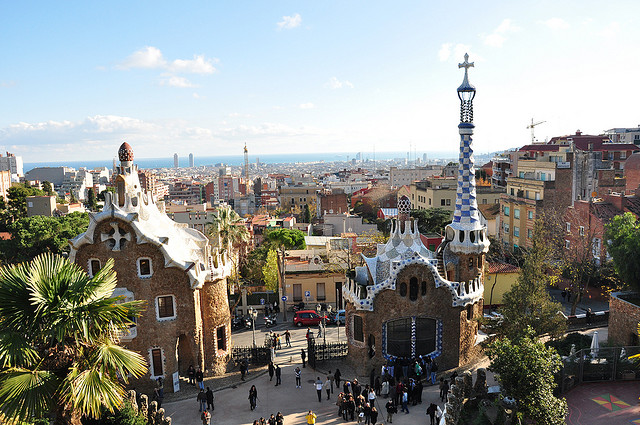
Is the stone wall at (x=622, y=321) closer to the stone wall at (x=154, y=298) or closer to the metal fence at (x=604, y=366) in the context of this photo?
the metal fence at (x=604, y=366)

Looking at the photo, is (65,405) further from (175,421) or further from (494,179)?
(494,179)

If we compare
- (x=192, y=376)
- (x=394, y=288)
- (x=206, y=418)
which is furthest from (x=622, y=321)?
(x=192, y=376)

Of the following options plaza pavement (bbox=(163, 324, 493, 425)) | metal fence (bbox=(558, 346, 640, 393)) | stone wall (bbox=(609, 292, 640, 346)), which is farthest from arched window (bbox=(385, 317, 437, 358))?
stone wall (bbox=(609, 292, 640, 346))

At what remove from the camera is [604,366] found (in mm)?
23625

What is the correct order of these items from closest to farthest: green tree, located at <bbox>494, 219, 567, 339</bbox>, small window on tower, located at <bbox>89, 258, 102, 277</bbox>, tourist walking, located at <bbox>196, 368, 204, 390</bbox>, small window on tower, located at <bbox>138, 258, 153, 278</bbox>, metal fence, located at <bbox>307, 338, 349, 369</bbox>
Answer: tourist walking, located at <bbox>196, 368, 204, 390</bbox> → green tree, located at <bbox>494, 219, 567, 339</bbox> → small window on tower, located at <bbox>89, 258, 102, 277</bbox> → small window on tower, located at <bbox>138, 258, 153, 278</bbox> → metal fence, located at <bbox>307, 338, 349, 369</bbox>

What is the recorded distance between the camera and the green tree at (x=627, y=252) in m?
26.8

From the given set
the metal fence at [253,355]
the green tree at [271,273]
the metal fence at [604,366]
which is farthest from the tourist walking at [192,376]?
the metal fence at [604,366]

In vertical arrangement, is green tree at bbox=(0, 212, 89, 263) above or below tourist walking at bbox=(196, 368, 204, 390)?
above

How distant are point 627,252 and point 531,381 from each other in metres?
14.5

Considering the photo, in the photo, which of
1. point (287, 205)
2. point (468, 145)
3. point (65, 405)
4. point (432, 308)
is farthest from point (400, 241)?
point (287, 205)

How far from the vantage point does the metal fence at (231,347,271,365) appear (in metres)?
28.7

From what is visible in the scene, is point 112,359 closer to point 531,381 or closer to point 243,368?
point 243,368

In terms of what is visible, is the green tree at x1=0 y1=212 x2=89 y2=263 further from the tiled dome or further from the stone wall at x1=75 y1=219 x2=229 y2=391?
the stone wall at x1=75 y1=219 x2=229 y2=391

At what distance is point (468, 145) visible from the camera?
28.3 m
